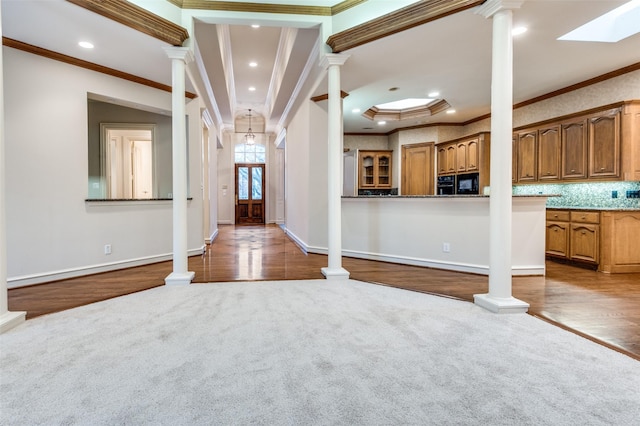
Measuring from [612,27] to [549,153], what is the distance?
2069mm

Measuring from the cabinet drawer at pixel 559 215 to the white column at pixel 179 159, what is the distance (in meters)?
5.40

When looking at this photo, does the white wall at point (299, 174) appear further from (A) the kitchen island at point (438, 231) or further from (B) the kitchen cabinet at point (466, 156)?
(B) the kitchen cabinet at point (466, 156)

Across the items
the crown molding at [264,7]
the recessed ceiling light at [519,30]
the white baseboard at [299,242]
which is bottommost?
the white baseboard at [299,242]

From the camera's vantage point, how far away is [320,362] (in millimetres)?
2047

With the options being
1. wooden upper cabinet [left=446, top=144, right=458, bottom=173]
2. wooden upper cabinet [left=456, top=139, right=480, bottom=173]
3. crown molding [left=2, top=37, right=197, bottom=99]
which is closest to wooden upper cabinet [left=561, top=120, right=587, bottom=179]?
wooden upper cabinet [left=456, top=139, right=480, bottom=173]

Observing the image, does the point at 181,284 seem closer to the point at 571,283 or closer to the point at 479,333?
the point at 479,333

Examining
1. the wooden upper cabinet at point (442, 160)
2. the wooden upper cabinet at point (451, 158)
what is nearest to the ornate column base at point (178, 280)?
the wooden upper cabinet at point (451, 158)

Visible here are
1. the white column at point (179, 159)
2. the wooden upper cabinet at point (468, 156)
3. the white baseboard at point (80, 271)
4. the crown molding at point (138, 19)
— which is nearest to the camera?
the crown molding at point (138, 19)

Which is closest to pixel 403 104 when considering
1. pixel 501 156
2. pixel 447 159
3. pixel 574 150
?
pixel 447 159

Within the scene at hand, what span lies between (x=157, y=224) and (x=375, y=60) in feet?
13.3

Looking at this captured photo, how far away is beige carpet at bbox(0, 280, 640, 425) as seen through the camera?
5.12ft

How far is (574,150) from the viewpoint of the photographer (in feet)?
16.9

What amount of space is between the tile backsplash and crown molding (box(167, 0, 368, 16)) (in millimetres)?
4044

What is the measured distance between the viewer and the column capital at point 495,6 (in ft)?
9.55
